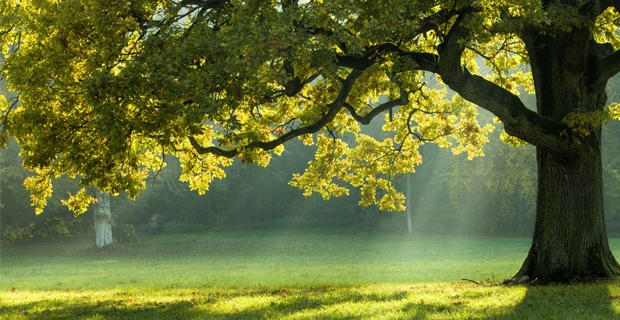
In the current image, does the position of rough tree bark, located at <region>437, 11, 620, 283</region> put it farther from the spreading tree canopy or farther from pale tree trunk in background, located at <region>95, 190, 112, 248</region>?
pale tree trunk in background, located at <region>95, 190, 112, 248</region>

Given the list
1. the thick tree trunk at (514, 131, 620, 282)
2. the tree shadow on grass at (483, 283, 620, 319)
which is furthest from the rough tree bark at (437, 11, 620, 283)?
the tree shadow on grass at (483, 283, 620, 319)

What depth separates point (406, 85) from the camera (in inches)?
624

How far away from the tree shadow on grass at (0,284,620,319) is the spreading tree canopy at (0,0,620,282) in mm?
2468

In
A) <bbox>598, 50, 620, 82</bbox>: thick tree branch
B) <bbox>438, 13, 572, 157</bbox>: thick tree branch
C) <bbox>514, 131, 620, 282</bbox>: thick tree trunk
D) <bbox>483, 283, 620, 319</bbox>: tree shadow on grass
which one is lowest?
<bbox>483, 283, 620, 319</bbox>: tree shadow on grass

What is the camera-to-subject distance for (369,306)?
36.2 ft

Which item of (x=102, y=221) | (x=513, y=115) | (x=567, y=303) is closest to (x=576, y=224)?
(x=513, y=115)

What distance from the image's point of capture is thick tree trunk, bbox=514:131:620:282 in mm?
14539

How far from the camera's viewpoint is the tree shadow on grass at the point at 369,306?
9945mm

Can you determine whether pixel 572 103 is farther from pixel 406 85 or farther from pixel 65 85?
pixel 65 85

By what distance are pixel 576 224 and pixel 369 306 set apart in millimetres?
6100

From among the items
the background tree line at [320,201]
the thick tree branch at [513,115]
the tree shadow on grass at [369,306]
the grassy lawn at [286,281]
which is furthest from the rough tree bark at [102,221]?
the thick tree branch at [513,115]

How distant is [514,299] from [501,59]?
9.52m

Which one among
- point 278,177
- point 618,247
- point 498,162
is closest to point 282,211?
point 278,177

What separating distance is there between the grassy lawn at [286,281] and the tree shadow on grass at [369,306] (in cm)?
2
